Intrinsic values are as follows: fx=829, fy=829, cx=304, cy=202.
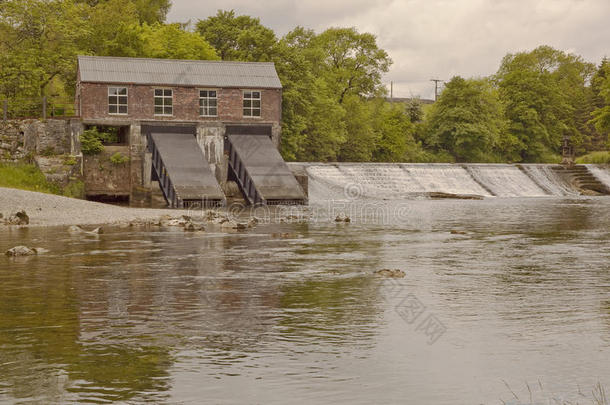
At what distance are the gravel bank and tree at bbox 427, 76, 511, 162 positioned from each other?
2514 inches

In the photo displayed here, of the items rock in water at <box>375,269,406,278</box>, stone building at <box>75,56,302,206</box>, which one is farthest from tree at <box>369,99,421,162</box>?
rock in water at <box>375,269,406,278</box>

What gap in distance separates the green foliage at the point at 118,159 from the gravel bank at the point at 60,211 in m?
9.25

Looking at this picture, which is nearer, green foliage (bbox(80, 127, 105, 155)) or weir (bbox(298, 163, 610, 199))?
green foliage (bbox(80, 127, 105, 155))

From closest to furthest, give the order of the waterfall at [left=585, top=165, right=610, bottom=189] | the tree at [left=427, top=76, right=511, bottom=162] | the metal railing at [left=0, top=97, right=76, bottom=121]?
the metal railing at [left=0, top=97, right=76, bottom=121], the waterfall at [left=585, top=165, right=610, bottom=189], the tree at [left=427, top=76, right=511, bottom=162]

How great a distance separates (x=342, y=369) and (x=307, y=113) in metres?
63.4

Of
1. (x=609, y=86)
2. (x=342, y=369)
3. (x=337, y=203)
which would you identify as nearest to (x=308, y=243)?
(x=342, y=369)

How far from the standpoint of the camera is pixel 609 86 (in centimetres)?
10056

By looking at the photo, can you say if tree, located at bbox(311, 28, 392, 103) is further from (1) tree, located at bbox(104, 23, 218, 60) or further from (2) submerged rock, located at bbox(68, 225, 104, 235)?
(2) submerged rock, located at bbox(68, 225, 104, 235)

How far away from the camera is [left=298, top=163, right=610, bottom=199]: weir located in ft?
213

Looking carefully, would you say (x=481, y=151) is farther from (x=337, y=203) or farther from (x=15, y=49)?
(x=15, y=49)

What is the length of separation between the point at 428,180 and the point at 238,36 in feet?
68.9

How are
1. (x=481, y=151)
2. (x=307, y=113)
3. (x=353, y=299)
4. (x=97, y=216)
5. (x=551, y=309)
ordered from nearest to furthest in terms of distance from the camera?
(x=551, y=309) < (x=353, y=299) < (x=97, y=216) < (x=307, y=113) < (x=481, y=151)

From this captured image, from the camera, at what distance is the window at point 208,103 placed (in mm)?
59781

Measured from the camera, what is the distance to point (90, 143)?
55.4 m
